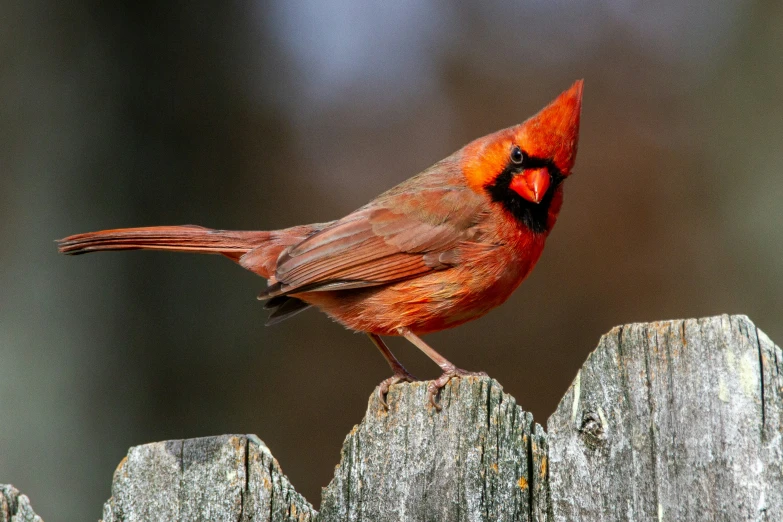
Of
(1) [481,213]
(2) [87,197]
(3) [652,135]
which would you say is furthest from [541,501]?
(3) [652,135]

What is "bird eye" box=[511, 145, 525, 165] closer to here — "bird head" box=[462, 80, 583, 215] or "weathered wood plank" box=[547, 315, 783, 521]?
"bird head" box=[462, 80, 583, 215]

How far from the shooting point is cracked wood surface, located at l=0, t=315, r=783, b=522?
1.59m

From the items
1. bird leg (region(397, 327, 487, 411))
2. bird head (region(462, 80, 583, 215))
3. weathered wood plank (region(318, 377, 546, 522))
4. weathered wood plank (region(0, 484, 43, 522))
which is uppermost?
bird head (region(462, 80, 583, 215))

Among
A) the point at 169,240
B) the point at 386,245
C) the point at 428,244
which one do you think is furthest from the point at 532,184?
the point at 169,240

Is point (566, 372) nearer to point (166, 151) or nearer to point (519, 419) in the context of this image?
point (166, 151)

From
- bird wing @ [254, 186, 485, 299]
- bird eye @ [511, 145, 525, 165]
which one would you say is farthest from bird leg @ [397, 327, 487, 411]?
bird eye @ [511, 145, 525, 165]

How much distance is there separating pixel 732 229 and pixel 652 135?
0.68m

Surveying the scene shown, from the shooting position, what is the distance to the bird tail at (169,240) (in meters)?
3.11

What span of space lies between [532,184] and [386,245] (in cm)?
63

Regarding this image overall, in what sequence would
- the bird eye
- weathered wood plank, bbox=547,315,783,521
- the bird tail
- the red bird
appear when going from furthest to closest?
1. the bird eye
2. the red bird
3. the bird tail
4. weathered wood plank, bbox=547,315,783,521

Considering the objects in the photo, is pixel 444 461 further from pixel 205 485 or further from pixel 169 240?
pixel 169 240

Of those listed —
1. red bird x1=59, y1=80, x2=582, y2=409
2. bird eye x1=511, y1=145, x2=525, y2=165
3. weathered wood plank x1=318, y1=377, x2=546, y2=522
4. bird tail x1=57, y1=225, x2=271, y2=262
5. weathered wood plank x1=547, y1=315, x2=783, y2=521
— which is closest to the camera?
weathered wood plank x1=547, y1=315, x2=783, y2=521

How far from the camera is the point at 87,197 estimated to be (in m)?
3.72

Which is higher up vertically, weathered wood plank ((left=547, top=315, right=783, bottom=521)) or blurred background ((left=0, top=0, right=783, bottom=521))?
blurred background ((left=0, top=0, right=783, bottom=521))
